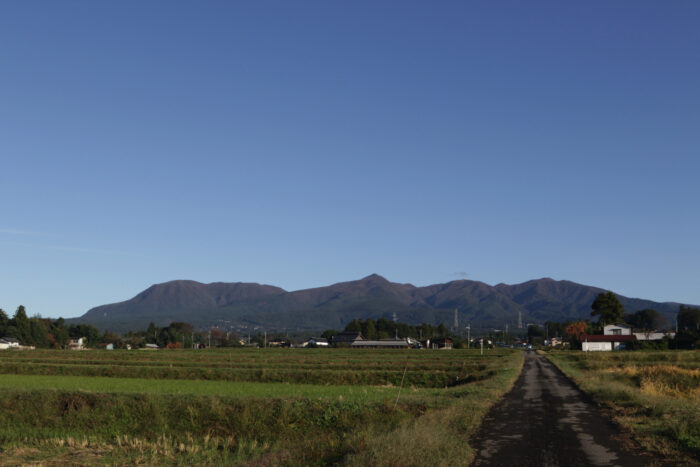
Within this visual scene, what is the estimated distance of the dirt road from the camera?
16.2 metres

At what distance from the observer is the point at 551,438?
19641 millimetres

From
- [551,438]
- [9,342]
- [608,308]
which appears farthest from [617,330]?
[9,342]

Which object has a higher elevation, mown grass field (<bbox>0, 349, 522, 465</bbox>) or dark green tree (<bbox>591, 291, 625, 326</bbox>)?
dark green tree (<bbox>591, 291, 625, 326</bbox>)

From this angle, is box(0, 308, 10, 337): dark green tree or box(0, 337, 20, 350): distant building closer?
box(0, 337, 20, 350): distant building

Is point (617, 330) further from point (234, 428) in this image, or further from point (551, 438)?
point (551, 438)

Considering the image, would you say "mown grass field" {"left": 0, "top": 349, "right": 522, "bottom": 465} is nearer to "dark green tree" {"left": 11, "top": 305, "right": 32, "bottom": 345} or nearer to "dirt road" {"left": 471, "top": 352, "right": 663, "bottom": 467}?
"dirt road" {"left": 471, "top": 352, "right": 663, "bottom": 467}

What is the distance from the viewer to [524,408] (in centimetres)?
2797

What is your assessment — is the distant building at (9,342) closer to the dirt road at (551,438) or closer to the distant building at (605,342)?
the distant building at (605,342)

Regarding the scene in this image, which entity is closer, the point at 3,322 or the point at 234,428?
the point at 234,428

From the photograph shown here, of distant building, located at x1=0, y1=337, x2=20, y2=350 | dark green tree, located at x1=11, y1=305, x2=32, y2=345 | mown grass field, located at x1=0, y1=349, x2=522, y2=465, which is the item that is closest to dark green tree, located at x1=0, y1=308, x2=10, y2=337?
dark green tree, located at x1=11, y1=305, x2=32, y2=345

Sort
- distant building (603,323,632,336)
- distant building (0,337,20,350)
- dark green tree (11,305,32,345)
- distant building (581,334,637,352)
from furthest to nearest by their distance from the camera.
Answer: dark green tree (11,305,32,345), distant building (0,337,20,350), distant building (603,323,632,336), distant building (581,334,637,352)

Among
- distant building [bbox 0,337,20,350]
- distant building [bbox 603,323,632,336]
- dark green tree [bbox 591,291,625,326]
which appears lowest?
distant building [bbox 0,337,20,350]

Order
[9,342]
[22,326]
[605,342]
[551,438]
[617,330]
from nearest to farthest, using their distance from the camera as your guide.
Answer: [551,438] < [605,342] < [617,330] < [9,342] < [22,326]

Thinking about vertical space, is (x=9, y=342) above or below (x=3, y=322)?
below
